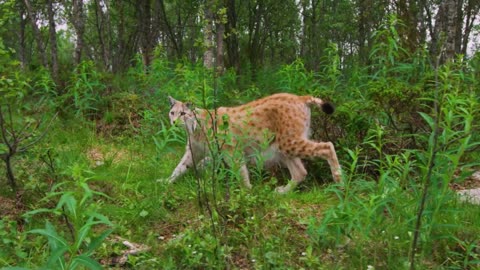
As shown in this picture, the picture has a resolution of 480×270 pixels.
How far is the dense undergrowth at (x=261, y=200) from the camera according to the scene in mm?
3503

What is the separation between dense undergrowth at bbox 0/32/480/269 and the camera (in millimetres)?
3503

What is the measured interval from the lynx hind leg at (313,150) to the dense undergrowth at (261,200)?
16cm

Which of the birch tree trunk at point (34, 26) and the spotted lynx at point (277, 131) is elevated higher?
the birch tree trunk at point (34, 26)

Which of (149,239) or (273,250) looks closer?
(273,250)

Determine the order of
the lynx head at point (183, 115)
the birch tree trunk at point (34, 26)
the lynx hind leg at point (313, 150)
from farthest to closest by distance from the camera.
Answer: the birch tree trunk at point (34, 26), the lynx head at point (183, 115), the lynx hind leg at point (313, 150)

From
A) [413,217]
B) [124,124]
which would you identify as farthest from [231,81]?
[413,217]

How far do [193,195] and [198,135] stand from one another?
1.62m

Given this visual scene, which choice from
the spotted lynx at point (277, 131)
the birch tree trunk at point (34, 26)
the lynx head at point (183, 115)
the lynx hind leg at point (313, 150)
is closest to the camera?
the lynx hind leg at point (313, 150)

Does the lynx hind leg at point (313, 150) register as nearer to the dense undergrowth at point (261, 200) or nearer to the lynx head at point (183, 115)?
the dense undergrowth at point (261, 200)

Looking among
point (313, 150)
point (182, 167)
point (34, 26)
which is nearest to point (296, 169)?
point (313, 150)

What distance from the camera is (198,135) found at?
21.2 ft

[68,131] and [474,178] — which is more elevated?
[68,131]

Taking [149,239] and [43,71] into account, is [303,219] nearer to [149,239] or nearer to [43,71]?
[149,239]

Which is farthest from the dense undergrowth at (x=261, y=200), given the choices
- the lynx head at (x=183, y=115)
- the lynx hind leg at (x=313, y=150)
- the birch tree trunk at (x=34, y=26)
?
the birch tree trunk at (x=34, y=26)
